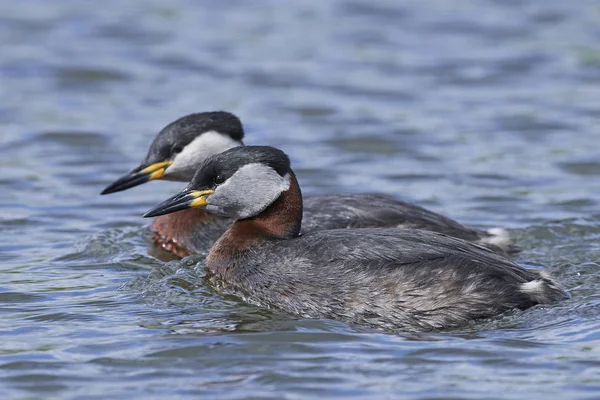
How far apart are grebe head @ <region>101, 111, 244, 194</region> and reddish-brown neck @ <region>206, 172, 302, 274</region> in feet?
6.59

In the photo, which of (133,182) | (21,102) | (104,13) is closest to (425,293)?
(133,182)

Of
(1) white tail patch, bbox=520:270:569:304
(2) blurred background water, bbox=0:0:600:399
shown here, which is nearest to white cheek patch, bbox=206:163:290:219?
(2) blurred background water, bbox=0:0:600:399

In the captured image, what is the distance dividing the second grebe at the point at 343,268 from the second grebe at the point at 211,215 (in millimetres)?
1125

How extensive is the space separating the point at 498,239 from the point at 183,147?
116 inches

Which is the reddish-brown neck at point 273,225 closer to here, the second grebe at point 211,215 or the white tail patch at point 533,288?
the second grebe at point 211,215

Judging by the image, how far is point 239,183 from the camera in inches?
358

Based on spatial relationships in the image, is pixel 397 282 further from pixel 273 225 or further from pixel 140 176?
pixel 140 176

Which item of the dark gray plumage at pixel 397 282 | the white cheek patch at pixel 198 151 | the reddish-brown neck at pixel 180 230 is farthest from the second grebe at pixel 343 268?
the white cheek patch at pixel 198 151

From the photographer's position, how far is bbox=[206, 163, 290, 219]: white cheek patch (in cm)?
902

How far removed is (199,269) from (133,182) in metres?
1.65

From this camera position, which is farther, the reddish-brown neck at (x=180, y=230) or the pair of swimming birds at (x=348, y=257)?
the reddish-brown neck at (x=180, y=230)

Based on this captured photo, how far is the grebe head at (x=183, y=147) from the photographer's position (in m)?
11.0

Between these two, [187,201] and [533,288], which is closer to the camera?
[533,288]

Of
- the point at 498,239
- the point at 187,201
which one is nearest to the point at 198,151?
the point at 187,201
